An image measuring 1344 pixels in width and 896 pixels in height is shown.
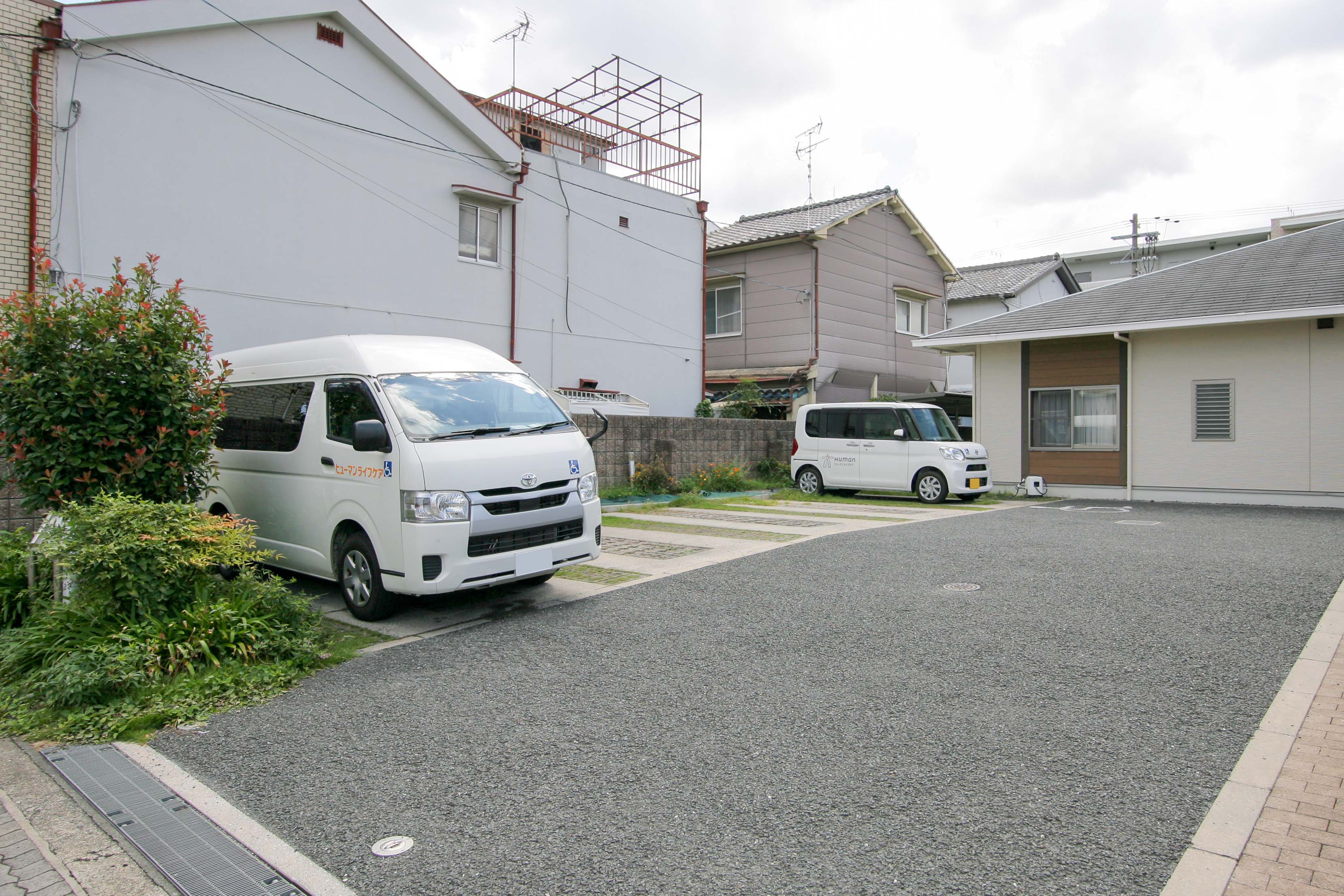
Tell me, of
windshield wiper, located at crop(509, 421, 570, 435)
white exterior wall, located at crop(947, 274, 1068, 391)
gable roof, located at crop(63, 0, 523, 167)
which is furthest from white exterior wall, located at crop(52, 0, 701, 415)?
white exterior wall, located at crop(947, 274, 1068, 391)

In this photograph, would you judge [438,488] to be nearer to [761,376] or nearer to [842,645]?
[842,645]

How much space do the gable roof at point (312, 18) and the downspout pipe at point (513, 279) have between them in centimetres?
52

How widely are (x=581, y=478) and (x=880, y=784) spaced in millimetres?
3806

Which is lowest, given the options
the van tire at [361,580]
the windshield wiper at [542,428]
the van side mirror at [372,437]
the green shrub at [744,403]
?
the van tire at [361,580]

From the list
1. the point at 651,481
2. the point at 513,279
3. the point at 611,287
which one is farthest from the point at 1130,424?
the point at 513,279

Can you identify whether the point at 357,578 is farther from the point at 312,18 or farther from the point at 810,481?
the point at 312,18

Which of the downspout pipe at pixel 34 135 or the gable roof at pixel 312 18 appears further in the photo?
the gable roof at pixel 312 18

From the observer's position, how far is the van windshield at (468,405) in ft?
20.7

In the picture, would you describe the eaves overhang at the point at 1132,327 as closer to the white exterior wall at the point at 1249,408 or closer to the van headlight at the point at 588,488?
the white exterior wall at the point at 1249,408

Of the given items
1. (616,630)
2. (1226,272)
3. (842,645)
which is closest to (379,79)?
(616,630)

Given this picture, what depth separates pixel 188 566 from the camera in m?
5.41

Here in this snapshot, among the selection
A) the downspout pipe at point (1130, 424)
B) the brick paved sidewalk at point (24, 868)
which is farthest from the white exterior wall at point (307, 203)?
the downspout pipe at point (1130, 424)

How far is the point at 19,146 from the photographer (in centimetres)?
1091

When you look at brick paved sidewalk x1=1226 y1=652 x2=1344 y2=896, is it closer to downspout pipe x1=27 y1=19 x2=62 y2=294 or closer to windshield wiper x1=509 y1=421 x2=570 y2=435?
windshield wiper x1=509 y1=421 x2=570 y2=435
